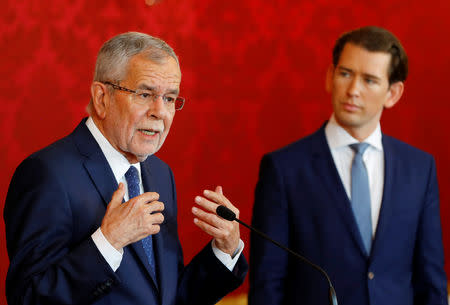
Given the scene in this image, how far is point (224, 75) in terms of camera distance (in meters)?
3.17

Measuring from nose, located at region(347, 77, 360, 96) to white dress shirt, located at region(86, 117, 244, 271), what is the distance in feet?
2.60

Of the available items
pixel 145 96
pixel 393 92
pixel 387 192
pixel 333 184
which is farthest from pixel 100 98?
pixel 393 92

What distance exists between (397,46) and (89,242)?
148 cm

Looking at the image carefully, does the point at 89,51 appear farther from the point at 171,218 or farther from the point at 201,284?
the point at 201,284

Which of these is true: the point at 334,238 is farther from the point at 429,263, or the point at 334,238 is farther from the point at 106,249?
the point at 106,249

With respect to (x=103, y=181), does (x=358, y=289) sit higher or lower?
lower

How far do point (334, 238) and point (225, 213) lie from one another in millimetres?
693

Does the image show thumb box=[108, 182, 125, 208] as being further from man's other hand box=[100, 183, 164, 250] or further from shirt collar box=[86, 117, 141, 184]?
shirt collar box=[86, 117, 141, 184]

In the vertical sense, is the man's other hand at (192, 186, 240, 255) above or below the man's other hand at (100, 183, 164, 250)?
below

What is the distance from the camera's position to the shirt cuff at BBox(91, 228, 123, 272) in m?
1.57

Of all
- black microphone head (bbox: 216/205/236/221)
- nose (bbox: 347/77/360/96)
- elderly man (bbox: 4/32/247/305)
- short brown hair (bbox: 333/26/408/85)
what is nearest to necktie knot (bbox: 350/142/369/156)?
nose (bbox: 347/77/360/96)

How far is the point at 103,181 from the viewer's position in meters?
1.73

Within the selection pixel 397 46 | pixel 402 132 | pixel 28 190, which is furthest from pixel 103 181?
pixel 402 132

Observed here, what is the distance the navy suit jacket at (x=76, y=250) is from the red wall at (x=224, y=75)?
854 mm
